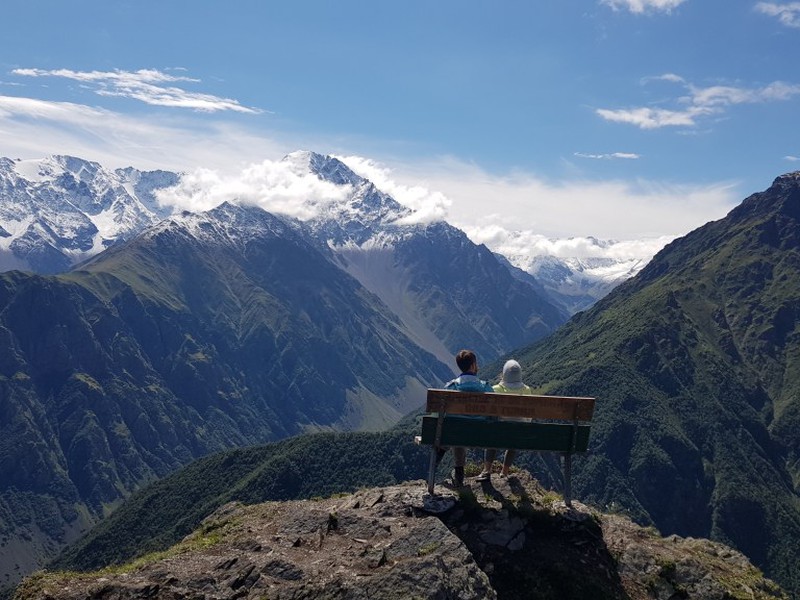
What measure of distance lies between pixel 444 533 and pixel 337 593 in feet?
10.2

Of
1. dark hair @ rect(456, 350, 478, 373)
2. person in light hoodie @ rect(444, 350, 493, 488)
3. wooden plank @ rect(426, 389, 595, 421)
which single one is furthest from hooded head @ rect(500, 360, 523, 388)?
wooden plank @ rect(426, 389, 595, 421)

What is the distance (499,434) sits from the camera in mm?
18609

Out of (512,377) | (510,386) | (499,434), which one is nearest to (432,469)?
(499,434)

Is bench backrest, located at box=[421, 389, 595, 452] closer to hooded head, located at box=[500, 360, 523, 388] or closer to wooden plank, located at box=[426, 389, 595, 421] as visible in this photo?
wooden plank, located at box=[426, 389, 595, 421]

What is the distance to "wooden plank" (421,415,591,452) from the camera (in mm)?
18531

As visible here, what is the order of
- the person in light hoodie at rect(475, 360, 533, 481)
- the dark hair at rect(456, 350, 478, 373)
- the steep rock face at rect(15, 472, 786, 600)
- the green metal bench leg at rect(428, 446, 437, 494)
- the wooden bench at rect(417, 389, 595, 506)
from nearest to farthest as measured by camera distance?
the steep rock face at rect(15, 472, 786, 600), the green metal bench leg at rect(428, 446, 437, 494), the wooden bench at rect(417, 389, 595, 506), the dark hair at rect(456, 350, 478, 373), the person in light hoodie at rect(475, 360, 533, 481)

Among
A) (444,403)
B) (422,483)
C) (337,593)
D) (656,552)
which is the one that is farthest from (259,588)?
(656,552)

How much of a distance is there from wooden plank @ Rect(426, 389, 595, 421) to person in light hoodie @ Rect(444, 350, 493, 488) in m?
1.02

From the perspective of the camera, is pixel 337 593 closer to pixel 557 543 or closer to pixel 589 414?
pixel 557 543

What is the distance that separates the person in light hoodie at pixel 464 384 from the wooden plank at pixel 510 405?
102cm

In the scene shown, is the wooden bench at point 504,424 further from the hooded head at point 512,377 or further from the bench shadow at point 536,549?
the hooded head at point 512,377

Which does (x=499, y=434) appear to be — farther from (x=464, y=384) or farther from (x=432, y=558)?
(x=432, y=558)

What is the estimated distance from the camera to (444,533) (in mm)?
16547

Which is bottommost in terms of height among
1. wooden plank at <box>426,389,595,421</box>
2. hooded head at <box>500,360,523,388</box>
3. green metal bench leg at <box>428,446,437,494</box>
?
green metal bench leg at <box>428,446,437,494</box>
